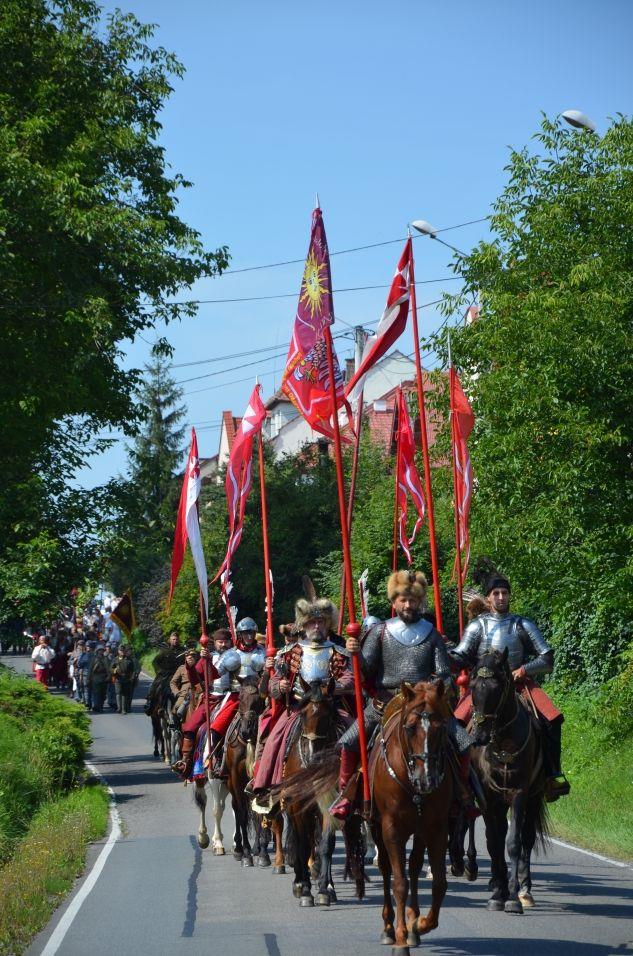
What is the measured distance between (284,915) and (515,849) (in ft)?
5.96

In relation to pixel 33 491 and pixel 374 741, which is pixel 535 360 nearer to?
pixel 33 491

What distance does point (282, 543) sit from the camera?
167 ft

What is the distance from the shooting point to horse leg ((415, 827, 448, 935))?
8648 millimetres

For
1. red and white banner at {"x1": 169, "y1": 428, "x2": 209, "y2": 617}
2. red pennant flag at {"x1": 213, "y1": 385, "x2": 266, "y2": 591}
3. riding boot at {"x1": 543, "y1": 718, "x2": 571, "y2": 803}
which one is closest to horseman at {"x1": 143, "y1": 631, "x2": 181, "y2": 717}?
red pennant flag at {"x1": 213, "y1": 385, "x2": 266, "y2": 591}

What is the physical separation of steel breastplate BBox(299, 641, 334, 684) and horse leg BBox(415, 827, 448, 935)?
7.68 feet

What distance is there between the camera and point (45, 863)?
43.3 ft

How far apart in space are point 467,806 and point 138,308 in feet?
58.5

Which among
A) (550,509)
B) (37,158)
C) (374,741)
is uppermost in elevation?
(37,158)

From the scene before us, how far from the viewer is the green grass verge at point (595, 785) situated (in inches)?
608

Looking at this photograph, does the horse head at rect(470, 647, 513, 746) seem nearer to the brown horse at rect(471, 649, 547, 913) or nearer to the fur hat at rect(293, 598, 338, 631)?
the brown horse at rect(471, 649, 547, 913)

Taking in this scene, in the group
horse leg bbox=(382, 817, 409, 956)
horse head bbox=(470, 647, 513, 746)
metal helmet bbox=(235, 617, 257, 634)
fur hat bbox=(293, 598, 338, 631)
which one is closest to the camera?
horse leg bbox=(382, 817, 409, 956)

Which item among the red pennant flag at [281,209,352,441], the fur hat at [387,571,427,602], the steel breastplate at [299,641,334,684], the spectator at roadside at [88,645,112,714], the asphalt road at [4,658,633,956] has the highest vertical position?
the red pennant flag at [281,209,352,441]

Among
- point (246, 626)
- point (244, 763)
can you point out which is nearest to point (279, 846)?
point (244, 763)

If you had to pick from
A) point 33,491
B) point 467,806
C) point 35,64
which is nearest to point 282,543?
point 33,491
